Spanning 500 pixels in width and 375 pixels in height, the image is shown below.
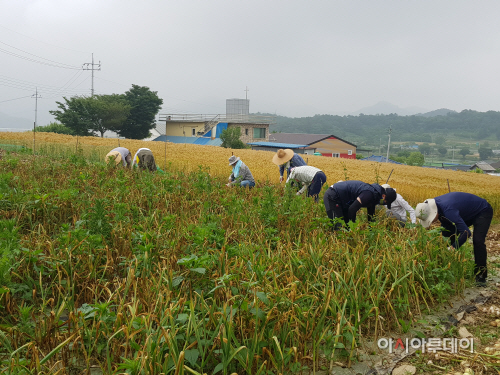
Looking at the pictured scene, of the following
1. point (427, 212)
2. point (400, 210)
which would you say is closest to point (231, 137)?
point (400, 210)

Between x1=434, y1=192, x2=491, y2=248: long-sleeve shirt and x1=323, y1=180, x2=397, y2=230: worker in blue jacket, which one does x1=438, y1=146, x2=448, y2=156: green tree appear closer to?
x1=323, y1=180, x2=397, y2=230: worker in blue jacket

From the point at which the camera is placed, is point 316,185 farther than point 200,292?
Yes

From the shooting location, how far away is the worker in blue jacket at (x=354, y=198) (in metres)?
5.32

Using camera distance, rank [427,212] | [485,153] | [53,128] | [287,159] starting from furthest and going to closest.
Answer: [485,153] < [53,128] < [287,159] < [427,212]

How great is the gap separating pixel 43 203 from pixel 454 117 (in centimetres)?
14337

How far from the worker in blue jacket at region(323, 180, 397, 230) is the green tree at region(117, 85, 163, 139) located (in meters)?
47.9

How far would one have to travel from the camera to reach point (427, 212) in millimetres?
4961

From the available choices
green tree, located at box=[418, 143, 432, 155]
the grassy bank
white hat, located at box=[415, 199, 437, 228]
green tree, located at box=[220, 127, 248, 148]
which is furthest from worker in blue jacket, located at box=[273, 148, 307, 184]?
green tree, located at box=[418, 143, 432, 155]

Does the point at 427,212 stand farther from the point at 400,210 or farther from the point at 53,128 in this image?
the point at 53,128

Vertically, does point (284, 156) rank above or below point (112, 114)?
below

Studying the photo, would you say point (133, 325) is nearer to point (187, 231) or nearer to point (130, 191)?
point (187, 231)

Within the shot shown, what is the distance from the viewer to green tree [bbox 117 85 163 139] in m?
50.8

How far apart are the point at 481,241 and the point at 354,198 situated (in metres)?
1.74

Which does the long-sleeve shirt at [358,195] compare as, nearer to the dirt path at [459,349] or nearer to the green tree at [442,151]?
the dirt path at [459,349]
